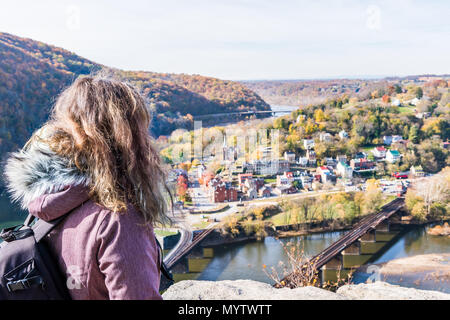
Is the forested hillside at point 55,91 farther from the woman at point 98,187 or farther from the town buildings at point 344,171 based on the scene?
the woman at point 98,187

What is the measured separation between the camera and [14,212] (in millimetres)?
9898

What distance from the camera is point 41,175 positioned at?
481 mm

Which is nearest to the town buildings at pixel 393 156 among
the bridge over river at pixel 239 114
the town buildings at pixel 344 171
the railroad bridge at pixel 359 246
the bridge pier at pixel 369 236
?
the town buildings at pixel 344 171

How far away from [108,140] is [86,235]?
0.12 metres

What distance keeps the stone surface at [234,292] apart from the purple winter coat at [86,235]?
1358 millimetres

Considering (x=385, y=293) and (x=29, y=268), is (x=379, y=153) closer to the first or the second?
(x=385, y=293)

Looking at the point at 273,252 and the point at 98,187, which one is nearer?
the point at 98,187

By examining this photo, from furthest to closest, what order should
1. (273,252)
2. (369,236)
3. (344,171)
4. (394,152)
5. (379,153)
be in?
(379,153) < (394,152) < (344,171) < (369,236) < (273,252)

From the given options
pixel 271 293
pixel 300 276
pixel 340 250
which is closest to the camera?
pixel 271 293

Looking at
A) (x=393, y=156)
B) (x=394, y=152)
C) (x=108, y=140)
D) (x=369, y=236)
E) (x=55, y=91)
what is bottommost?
(x=369, y=236)

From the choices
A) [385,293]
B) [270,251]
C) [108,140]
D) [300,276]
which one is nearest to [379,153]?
[270,251]

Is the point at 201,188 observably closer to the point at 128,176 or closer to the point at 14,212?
the point at 14,212

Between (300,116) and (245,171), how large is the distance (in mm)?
5015
